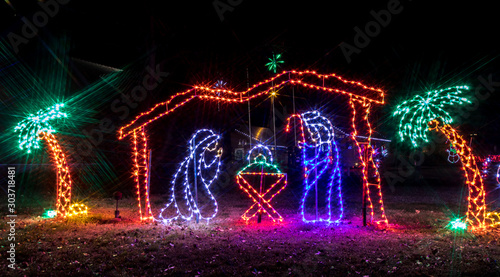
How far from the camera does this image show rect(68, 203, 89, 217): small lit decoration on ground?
7.09 meters

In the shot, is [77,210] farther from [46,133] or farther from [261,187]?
[261,187]

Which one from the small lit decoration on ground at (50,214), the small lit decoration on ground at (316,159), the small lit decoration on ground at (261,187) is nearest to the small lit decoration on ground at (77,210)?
the small lit decoration on ground at (50,214)

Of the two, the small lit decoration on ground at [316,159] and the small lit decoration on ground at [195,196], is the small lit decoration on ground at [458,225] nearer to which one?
the small lit decoration on ground at [316,159]

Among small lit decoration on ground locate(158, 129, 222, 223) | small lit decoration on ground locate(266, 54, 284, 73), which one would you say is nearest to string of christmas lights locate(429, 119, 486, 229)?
small lit decoration on ground locate(158, 129, 222, 223)

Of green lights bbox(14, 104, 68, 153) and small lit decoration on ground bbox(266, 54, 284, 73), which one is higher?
small lit decoration on ground bbox(266, 54, 284, 73)

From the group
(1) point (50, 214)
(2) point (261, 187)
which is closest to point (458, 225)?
(2) point (261, 187)

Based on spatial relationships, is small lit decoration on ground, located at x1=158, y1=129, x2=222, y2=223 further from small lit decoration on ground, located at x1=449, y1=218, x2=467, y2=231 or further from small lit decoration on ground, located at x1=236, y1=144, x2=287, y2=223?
small lit decoration on ground, located at x1=449, y1=218, x2=467, y2=231

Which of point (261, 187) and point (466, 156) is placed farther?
point (261, 187)

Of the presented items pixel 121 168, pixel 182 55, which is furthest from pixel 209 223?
pixel 182 55

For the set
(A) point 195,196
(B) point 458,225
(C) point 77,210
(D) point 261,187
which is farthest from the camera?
(C) point 77,210

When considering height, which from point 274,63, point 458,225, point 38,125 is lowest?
point 458,225

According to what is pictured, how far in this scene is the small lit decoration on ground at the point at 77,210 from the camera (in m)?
7.09

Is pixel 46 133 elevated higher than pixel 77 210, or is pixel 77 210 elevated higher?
pixel 46 133

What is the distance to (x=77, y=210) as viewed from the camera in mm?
7590
